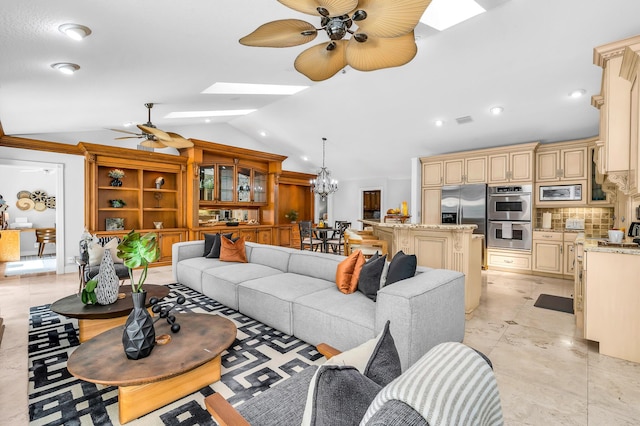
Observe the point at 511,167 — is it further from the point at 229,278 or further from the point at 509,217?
the point at 229,278

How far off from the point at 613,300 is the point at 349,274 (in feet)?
7.04

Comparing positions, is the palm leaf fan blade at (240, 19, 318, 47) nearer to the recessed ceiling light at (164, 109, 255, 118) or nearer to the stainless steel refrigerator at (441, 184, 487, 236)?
the recessed ceiling light at (164, 109, 255, 118)

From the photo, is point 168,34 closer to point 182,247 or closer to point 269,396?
point 269,396

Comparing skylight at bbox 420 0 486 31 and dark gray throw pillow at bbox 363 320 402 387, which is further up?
skylight at bbox 420 0 486 31

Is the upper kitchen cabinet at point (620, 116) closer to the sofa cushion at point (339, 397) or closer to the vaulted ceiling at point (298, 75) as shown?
the vaulted ceiling at point (298, 75)

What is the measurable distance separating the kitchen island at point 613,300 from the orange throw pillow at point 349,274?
1.92 meters

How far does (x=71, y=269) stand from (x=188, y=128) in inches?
140

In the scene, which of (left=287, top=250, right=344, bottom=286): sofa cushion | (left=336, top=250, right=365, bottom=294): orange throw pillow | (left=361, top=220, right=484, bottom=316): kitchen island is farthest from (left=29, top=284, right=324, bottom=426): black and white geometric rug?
(left=361, top=220, right=484, bottom=316): kitchen island

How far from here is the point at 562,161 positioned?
5.43 m

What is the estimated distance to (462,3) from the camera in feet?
9.79

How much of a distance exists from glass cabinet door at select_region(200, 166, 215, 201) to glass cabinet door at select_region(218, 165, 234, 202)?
0.17m

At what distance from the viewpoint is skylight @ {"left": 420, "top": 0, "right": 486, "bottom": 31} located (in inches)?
117

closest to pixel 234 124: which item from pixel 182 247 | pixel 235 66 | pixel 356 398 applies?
pixel 182 247

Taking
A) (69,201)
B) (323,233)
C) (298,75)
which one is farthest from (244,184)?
(298,75)
